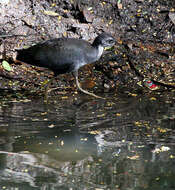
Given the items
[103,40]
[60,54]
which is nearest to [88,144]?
[60,54]

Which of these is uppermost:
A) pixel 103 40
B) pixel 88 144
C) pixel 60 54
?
pixel 103 40

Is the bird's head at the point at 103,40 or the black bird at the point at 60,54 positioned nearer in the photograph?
the black bird at the point at 60,54

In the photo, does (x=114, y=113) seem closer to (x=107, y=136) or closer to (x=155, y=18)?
(x=107, y=136)

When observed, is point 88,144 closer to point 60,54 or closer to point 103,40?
point 60,54

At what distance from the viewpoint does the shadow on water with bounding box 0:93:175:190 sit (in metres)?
3.68

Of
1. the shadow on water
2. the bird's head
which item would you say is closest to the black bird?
the bird's head

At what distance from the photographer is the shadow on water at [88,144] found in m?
3.68

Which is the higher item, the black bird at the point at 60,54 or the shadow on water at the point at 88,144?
the black bird at the point at 60,54

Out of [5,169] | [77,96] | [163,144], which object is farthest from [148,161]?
[77,96]

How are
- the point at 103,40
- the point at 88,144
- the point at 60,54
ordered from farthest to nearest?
1. the point at 103,40
2. the point at 60,54
3. the point at 88,144

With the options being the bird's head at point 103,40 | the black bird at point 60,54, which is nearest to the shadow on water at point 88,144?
the black bird at point 60,54

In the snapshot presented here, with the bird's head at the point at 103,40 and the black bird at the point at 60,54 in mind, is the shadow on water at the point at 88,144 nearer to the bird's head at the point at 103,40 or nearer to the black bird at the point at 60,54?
the black bird at the point at 60,54

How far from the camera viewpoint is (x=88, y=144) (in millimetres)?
4590

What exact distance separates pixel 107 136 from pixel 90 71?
2.84 metres
